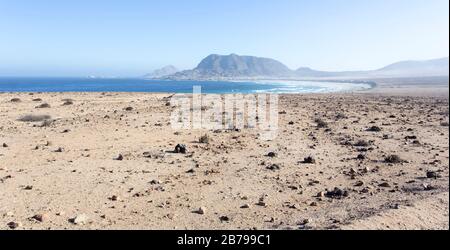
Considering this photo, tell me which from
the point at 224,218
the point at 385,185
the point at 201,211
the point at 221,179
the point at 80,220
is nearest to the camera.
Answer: the point at 80,220

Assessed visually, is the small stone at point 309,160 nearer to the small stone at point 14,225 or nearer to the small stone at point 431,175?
the small stone at point 431,175

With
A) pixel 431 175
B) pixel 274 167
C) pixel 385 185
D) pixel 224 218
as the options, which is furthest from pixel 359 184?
pixel 224 218

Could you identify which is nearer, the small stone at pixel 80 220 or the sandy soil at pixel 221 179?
the small stone at pixel 80 220

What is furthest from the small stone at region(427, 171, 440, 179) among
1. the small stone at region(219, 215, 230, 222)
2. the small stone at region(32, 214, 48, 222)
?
the small stone at region(32, 214, 48, 222)

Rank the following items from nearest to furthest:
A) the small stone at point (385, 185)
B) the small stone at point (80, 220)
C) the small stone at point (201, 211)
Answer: the small stone at point (80, 220), the small stone at point (201, 211), the small stone at point (385, 185)

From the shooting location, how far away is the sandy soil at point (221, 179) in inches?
303

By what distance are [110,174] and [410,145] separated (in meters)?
10.3

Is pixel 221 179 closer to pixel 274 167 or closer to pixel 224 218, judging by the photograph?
pixel 274 167

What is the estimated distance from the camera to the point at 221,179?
10.6 m

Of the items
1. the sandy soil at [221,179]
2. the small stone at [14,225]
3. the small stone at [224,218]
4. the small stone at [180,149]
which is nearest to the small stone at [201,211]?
the sandy soil at [221,179]

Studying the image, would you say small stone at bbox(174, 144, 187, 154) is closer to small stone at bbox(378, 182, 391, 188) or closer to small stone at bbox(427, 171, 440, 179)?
small stone at bbox(378, 182, 391, 188)
